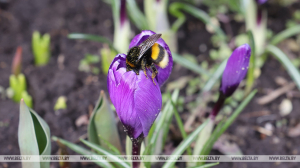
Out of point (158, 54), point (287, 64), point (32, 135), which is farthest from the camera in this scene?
point (287, 64)

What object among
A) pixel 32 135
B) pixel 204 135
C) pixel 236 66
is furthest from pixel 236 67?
pixel 32 135

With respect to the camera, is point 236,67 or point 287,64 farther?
point 287,64

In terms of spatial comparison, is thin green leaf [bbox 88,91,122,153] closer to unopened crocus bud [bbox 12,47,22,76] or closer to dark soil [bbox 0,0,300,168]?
dark soil [bbox 0,0,300,168]

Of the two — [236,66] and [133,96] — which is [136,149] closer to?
[133,96]

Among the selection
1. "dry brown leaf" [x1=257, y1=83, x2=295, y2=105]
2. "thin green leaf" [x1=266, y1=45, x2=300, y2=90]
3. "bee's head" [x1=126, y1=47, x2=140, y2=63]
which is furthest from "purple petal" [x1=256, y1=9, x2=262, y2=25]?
Answer: "bee's head" [x1=126, y1=47, x2=140, y2=63]

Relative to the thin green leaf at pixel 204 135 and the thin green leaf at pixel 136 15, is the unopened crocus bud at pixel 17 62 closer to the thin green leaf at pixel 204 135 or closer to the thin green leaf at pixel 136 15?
the thin green leaf at pixel 136 15

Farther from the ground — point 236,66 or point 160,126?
point 236,66
